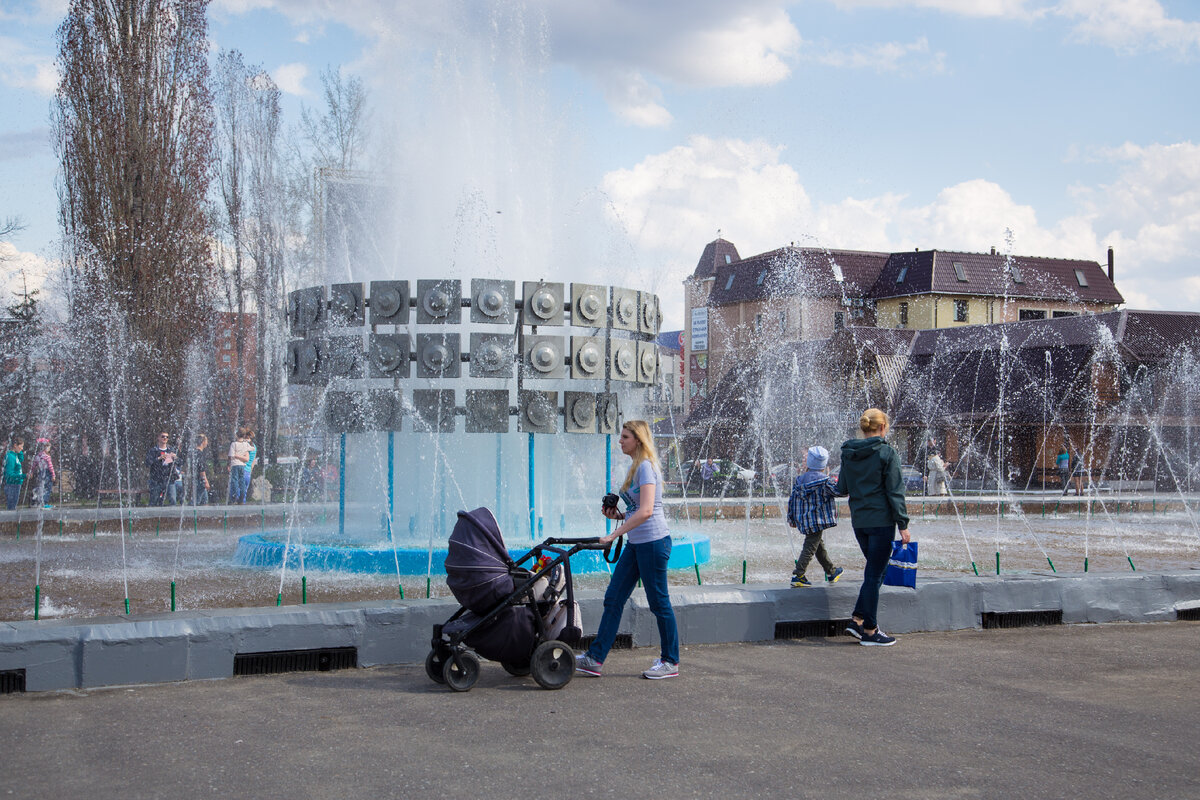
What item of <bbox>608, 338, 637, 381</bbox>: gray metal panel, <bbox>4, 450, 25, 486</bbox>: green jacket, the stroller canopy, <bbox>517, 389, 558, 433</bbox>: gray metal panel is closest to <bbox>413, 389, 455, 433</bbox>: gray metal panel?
<bbox>517, 389, 558, 433</bbox>: gray metal panel

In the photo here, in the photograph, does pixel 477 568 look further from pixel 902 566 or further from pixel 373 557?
pixel 373 557

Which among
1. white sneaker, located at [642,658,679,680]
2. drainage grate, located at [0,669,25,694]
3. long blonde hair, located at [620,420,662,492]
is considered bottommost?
white sneaker, located at [642,658,679,680]

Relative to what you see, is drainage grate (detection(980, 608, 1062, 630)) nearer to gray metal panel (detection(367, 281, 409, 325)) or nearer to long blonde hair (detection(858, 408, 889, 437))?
long blonde hair (detection(858, 408, 889, 437))

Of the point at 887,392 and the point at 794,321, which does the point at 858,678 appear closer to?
the point at 887,392

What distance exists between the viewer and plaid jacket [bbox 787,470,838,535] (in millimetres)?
10016

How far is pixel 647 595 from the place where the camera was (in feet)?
23.6

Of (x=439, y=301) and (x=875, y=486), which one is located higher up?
(x=439, y=301)

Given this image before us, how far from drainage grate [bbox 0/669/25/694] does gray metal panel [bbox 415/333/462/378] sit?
6.64 metres

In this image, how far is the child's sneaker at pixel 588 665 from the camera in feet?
23.0

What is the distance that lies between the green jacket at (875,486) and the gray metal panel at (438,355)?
568 centimetres

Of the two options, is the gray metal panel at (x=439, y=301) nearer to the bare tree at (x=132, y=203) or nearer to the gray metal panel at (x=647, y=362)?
the gray metal panel at (x=647, y=362)

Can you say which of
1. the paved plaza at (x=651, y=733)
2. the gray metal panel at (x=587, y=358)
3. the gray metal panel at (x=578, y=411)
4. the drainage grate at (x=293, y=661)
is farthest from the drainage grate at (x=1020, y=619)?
the gray metal panel at (x=587, y=358)

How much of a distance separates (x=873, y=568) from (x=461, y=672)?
334 centimetres

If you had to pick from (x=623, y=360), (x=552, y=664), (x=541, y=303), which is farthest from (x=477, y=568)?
(x=623, y=360)
